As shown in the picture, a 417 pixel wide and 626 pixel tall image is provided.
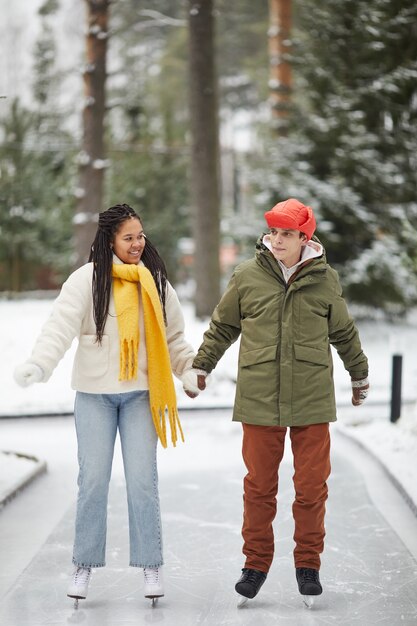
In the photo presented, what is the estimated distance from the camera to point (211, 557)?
6.32m

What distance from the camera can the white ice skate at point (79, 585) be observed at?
5250mm

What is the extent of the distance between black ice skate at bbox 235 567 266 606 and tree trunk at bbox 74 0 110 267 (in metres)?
13.7

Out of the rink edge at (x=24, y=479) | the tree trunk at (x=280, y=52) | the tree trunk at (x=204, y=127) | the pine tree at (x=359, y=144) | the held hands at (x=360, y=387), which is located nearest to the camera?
the held hands at (x=360, y=387)

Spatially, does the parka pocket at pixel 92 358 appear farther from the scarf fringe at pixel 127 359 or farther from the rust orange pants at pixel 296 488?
the rust orange pants at pixel 296 488

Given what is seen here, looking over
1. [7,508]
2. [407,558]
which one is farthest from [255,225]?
[407,558]

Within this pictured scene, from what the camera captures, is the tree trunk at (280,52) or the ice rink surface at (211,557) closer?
the ice rink surface at (211,557)

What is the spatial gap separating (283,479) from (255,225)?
11310 millimetres

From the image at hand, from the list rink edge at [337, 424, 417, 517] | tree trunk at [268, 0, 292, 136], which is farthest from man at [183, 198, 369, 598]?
tree trunk at [268, 0, 292, 136]

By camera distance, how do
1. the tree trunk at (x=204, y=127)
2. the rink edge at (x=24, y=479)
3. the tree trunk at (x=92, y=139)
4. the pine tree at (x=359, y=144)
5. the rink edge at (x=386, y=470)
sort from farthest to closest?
the pine tree at (x=359, y=144)
the tree trunk at (x=92, y=139)
the tree trunk at (x=204, y=127)
the rink edge at (x=24, y=479)
the rink edge at (x=386, y=470)

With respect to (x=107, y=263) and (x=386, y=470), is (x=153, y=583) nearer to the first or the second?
(x=107, y=263)

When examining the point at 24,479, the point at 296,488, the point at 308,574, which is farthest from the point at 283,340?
the point at 24,479

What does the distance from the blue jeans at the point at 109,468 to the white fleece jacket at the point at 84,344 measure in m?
0.07

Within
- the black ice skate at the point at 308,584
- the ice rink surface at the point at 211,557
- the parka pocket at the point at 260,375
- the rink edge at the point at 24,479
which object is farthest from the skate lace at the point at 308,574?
the rink edge at the point at 24,479

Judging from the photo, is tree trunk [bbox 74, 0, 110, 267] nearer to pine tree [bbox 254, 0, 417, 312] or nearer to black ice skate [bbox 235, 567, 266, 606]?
pine tree [bbox 254, 0, 417, 312]
